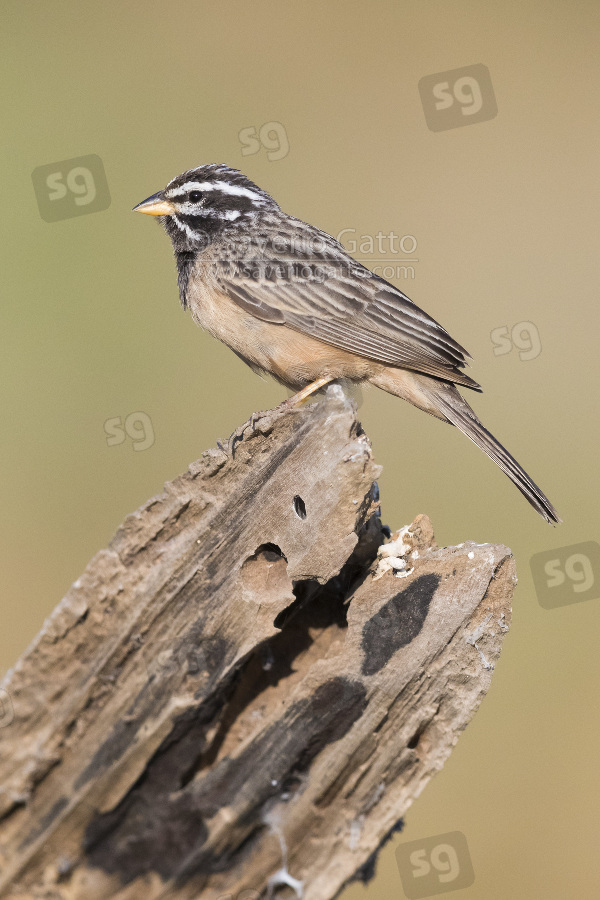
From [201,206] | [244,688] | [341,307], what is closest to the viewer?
[244,688]

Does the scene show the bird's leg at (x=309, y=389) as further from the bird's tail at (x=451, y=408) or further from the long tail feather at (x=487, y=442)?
the long tail feather at (x=487, y=442)

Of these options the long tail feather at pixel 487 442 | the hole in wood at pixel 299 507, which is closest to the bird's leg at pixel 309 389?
the long tail feather at pixel 487 442

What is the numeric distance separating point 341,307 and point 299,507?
3217mm

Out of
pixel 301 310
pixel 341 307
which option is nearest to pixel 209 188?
pixel 301 310

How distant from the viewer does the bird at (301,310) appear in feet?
22.3

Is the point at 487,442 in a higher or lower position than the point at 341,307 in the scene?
lower

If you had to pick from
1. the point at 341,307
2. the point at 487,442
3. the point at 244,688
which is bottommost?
the point at 244,688

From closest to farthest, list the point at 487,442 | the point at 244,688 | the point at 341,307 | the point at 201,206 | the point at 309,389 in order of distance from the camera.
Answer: the point at 244,688 → the point at 309,389 → the point at 487,442 → the point at 341,307 → the point at 201,206

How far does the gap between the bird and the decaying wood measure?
2268 millimetres

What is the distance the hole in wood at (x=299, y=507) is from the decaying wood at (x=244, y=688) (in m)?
0.02

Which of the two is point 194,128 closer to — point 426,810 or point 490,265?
point 490,265

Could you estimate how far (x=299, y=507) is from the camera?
422cm

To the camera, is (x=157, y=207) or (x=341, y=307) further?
(x=157, y=207)

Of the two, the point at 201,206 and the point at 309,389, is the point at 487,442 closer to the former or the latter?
the point at 309,389
